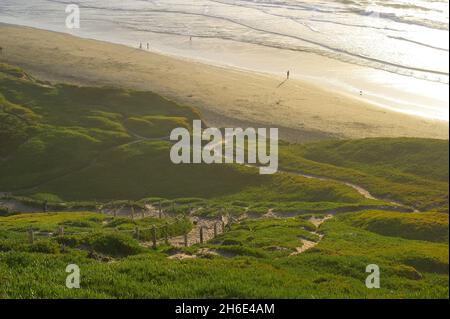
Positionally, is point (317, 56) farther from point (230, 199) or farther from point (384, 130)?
point (230, 199)

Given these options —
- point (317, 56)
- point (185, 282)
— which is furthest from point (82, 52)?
point (185, 282)

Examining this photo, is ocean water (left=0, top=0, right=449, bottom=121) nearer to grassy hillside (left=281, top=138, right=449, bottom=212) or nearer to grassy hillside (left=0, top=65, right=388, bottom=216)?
grassy hillside (left=281, top=138, right=449, bottom=212)

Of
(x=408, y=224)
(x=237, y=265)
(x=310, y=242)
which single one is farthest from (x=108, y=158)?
(x=237, y=265)

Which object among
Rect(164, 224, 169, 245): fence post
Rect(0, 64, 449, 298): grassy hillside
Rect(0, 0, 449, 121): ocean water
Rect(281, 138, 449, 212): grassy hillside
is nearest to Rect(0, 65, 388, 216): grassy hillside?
Rect(0, 64, 449, 298): grassy hillside

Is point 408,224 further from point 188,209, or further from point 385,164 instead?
point 385,164

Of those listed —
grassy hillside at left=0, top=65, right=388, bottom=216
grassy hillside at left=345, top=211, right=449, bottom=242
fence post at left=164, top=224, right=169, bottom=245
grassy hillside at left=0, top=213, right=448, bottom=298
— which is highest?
grassy hillside at left=0, top=213, right=448, bottom=298
